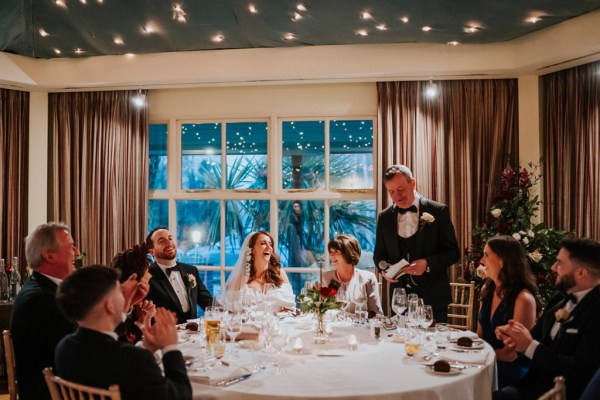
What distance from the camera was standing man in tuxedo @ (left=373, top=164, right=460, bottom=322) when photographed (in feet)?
15.0

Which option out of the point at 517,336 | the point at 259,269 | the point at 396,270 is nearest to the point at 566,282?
the point at 517,336

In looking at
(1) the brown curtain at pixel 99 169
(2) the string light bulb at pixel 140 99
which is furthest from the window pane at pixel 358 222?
(2) the string light bulb at pixel 140 99

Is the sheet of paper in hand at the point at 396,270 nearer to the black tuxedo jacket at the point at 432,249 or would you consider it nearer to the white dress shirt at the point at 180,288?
the black tuxedo jacket at the point at 432,249

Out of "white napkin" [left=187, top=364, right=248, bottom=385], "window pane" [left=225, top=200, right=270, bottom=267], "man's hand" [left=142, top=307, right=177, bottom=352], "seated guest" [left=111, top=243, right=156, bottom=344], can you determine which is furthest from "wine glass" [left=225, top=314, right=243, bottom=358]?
"window pane" [left=225, top=200, right=270, bottom=267]

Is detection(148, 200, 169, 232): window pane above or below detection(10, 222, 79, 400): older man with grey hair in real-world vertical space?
above

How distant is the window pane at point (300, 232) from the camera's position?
6488mm

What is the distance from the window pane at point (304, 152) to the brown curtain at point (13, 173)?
292 centimetres

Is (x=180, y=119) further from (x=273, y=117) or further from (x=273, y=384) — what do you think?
(x=273, y=384)

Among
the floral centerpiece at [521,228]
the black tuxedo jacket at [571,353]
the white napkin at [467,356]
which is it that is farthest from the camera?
the floral centerpiece at [521,228]

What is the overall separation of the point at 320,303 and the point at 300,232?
3.21 metres

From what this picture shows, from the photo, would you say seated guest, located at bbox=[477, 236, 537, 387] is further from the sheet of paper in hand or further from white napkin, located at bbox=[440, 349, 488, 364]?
the sheet of paper in hand

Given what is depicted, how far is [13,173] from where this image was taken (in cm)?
638

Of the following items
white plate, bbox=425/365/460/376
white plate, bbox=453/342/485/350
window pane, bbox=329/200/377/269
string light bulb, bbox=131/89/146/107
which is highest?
string light bulb, bbox=131/89/146/107

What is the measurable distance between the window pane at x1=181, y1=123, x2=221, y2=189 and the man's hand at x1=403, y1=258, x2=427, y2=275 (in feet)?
9.59
